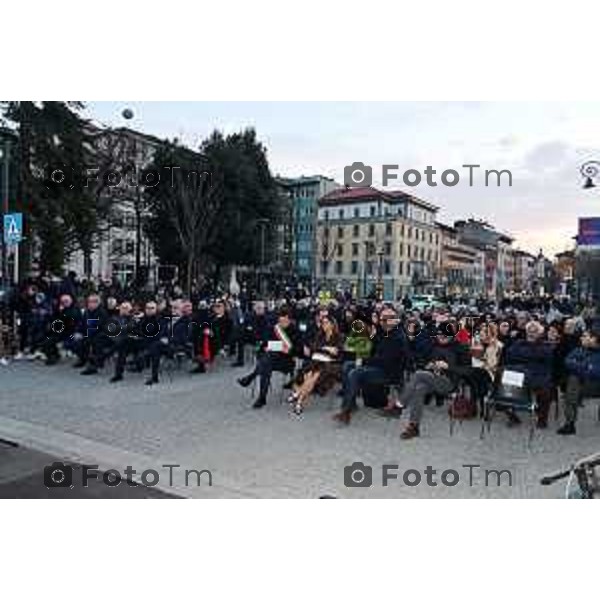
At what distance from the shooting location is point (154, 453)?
6.87 m

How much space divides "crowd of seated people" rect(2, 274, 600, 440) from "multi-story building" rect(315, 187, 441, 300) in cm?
5663

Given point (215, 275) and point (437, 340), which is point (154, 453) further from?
point (215, 275)

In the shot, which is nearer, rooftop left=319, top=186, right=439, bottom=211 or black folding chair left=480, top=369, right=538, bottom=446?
black folding chair left=480, top=369, right=538, bottom=446

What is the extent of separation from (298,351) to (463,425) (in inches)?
105

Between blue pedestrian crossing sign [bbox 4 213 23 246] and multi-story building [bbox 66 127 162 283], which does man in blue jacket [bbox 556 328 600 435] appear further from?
multi-story building [bbox 66 127 162 283]

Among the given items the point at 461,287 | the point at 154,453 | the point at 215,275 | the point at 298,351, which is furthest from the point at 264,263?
the point at 461,287

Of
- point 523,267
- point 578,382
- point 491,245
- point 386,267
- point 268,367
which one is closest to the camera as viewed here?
point 578,382

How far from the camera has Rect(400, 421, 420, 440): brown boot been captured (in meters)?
7.51

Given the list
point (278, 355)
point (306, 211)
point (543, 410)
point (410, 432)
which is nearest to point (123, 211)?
point (278, 355)

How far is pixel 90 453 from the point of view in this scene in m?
6.82

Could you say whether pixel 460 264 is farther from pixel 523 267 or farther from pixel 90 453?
pixel 90 453

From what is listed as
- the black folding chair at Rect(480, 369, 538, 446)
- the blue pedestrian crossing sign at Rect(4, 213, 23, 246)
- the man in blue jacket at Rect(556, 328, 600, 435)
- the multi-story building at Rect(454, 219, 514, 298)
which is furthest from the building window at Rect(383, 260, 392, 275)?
the black folding chair at Rect(480, 369, 538, 446)

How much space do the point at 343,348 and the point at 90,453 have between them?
3.93 meters

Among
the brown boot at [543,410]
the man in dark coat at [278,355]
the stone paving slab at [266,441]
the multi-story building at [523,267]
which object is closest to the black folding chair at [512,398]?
the brown boot at [543,410]
